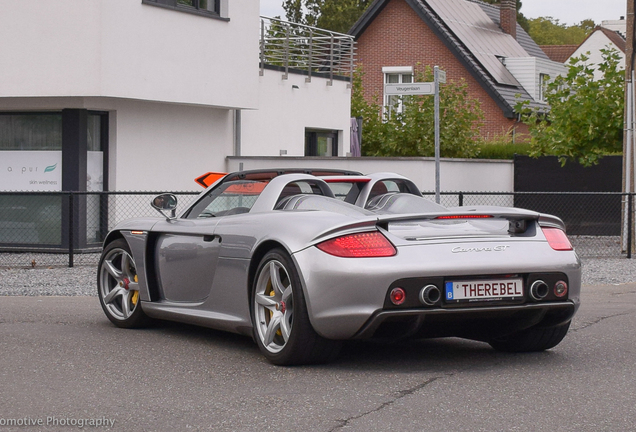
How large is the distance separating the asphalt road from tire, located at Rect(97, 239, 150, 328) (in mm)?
150

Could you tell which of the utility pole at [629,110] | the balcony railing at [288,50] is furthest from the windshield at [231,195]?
the balcony railing at [288,50]

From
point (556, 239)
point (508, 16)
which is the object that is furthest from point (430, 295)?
point (508, 16)

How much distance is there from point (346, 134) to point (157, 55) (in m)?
8.18

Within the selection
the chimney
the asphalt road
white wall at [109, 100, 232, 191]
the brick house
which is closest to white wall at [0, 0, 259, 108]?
white wall at [109, 100, 232, 191]

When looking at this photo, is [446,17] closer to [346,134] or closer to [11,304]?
[346,134]

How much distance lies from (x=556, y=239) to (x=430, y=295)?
108 cm

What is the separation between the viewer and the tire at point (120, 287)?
27.0ft

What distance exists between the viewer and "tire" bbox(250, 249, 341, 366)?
6.24 metres

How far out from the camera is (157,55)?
17516mm

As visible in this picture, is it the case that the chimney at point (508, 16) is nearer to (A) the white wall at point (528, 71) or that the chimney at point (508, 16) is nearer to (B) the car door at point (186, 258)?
(A) the white wall at point (528, 71)

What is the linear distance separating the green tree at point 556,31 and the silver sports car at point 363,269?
115m

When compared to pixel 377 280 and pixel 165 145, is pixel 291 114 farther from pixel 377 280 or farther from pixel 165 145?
pixel 377 280

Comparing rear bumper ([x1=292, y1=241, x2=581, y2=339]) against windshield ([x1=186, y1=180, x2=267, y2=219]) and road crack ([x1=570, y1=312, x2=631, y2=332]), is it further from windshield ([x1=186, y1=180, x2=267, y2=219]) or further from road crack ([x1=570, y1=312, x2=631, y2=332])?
road crack ([x1=570, y1=312, x2=631, y2=332])

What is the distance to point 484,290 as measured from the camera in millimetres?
6227
